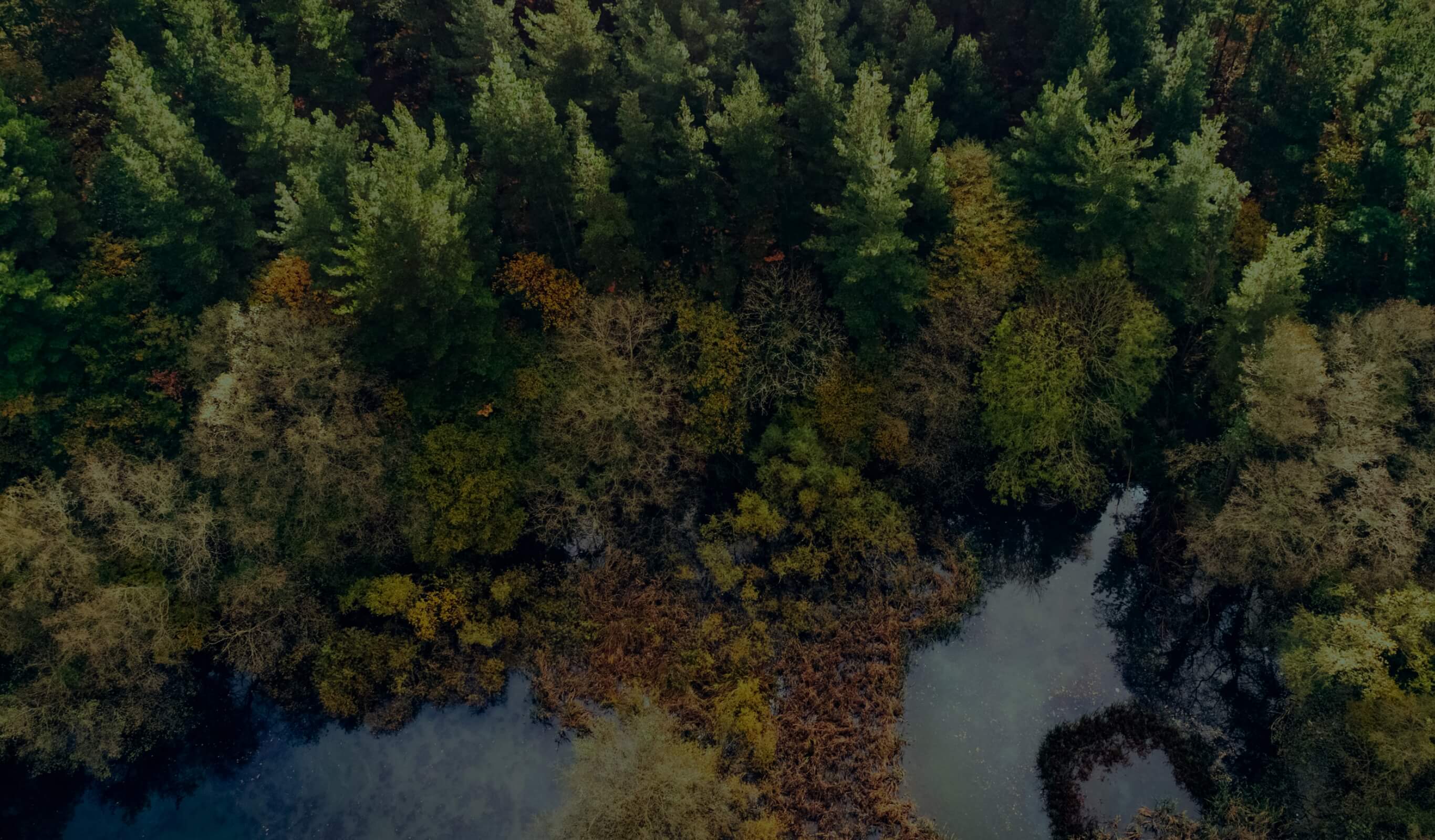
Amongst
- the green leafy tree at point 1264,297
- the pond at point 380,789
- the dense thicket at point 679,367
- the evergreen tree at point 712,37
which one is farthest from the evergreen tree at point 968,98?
the pond at point 380,789

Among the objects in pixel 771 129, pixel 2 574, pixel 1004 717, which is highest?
pixel 771 129

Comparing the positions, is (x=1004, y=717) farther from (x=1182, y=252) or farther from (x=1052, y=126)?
(x=1052, y=126)

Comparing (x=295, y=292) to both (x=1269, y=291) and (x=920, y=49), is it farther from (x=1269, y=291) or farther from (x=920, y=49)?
(x=1269, y=291)

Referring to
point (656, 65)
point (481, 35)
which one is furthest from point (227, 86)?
point (656, 65)

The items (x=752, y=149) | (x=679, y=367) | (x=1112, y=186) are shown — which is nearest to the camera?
(x=1112, y=186)

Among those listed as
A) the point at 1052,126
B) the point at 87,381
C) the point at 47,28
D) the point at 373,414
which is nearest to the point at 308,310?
the point at 373,414

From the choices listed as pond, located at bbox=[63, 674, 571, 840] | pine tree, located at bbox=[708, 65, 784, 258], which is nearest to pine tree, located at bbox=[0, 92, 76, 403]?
pond, located at bbox=[63, 674, 571, 840]
